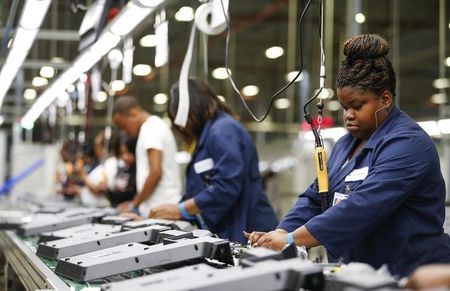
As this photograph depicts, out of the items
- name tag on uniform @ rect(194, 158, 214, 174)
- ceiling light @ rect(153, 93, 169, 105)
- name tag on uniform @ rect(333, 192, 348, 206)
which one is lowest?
name tag on uniform @ rect(333, 192, 348, 206)

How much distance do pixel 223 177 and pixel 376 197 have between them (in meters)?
1.60

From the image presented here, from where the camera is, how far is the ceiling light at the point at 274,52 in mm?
11817

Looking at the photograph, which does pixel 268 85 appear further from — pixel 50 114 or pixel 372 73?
pixel 372 73

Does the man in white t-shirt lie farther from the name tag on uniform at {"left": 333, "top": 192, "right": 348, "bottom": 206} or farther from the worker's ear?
the worker's ear

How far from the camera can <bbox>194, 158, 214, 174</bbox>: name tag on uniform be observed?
3.96 meters

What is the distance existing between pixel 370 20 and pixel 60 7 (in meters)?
3.42

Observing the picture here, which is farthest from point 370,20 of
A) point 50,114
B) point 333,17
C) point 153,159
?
point 50,114

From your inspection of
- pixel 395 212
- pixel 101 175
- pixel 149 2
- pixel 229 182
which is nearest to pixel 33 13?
pixel 149 2

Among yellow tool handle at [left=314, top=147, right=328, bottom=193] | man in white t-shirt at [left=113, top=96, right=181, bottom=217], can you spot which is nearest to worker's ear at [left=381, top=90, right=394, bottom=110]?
A: yellow tool handle at [left=314, top=147, right=328, bottom=193]

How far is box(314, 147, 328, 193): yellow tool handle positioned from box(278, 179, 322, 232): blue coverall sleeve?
0.53 ft

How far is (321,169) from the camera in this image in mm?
2693

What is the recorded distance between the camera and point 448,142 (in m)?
5.21

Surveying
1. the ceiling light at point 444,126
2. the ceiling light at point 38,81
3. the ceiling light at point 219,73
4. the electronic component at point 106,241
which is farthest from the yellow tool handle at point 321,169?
the ceiling light at point 219,73

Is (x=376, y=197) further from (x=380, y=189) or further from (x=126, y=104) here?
(x=126, y=104)
